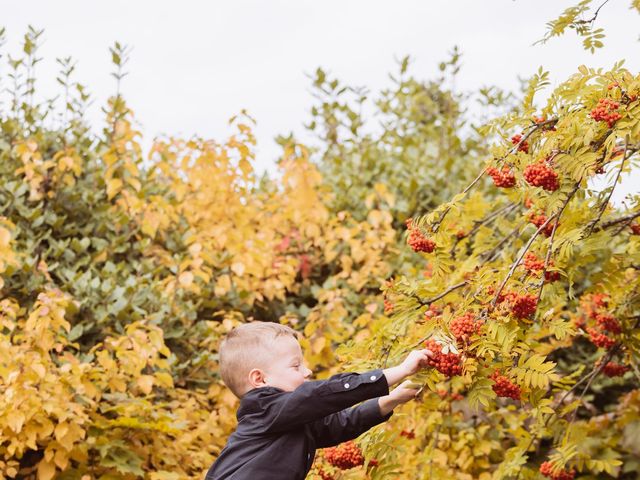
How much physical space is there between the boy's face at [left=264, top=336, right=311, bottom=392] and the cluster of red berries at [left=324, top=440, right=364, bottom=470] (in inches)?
10.9

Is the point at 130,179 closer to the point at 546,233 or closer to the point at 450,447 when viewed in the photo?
the point at 450,447

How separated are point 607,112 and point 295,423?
140 centimetres

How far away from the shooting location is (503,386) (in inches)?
103

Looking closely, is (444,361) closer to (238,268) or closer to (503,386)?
(503,386)

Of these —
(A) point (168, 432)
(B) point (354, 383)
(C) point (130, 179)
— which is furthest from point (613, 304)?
(C) point (130, 179)

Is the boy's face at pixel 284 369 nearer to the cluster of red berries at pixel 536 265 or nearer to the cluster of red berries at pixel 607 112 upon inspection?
the cluster of red berries at pixel 536 265

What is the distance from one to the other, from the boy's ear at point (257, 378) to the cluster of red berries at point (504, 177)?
1.02 meters

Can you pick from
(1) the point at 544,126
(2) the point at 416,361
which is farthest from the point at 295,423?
(1) the point at 544,126

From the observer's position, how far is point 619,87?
2805 mm

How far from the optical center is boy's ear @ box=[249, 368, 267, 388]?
8.88 ft

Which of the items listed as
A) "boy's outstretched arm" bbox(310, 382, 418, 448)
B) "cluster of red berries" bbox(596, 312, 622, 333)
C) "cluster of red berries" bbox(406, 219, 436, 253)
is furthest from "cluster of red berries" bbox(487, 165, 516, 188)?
"cluster of red berries" bbox(596, 312, 622, 333)

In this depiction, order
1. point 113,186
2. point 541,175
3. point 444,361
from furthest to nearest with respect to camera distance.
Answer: point 113,186, point 541,175, point 444,361

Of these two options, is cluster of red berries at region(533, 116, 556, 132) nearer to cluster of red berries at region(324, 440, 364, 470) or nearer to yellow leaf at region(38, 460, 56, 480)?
cluster of red berries at region(324, 440, 364, 470)

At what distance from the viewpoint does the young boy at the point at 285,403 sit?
98.7 inches
